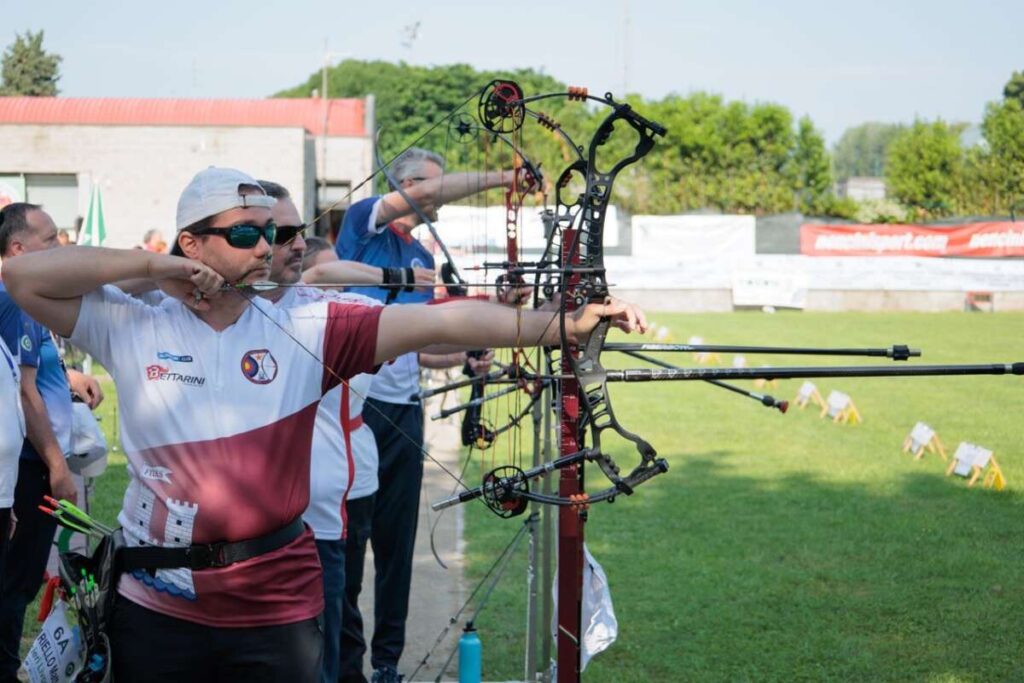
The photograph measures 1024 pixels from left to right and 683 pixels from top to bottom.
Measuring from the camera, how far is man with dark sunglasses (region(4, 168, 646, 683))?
2.97 meters

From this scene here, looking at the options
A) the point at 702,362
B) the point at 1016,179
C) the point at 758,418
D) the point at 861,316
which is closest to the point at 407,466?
the point at 758,418

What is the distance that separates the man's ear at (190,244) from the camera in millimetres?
3184

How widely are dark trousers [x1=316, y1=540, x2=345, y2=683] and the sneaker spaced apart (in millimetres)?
969

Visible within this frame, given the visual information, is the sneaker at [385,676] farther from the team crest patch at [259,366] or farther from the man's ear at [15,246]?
the team crest patch at [259,366]

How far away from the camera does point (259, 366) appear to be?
10.0 feet

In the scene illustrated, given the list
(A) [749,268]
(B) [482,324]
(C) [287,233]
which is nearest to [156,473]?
(B) [482,324]

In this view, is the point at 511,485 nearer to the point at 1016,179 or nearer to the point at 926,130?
the point at 1016,179

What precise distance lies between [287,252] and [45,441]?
5.19ft

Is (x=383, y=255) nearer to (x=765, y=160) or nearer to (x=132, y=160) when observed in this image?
(x=132, y=160)

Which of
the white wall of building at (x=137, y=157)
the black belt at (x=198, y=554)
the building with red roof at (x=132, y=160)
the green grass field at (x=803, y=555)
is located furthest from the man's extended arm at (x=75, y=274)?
the white wall of building at (x=137, y=157)

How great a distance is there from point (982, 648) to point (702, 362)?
1277 cm

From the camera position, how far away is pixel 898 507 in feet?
31.0

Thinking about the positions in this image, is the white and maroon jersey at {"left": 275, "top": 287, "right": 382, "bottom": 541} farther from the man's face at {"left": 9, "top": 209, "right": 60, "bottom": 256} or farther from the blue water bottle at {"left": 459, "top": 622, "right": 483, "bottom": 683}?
the man's face at {"left": 9, "top": 209, "right": 60, "bottom": 256}

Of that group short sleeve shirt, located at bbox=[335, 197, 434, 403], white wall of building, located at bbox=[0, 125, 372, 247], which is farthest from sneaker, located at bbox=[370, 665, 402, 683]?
white wall of building, located at bbox=[0, 125, 372, 247]
